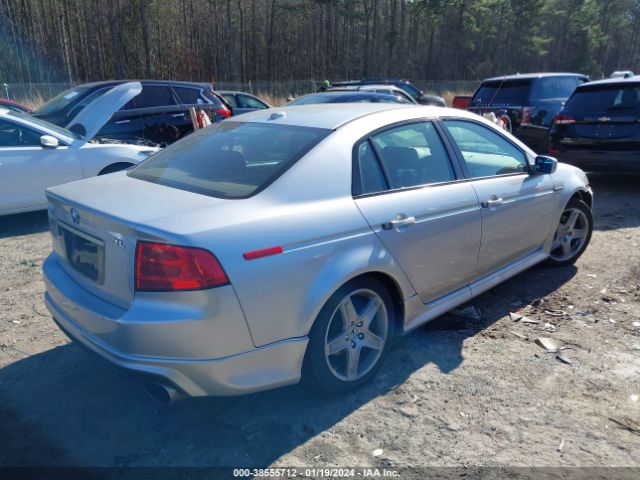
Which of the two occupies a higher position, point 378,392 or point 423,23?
point 423,23

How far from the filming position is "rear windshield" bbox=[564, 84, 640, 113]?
24.9ft

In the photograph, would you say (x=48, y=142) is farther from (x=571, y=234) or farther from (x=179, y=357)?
(x=571, y=234)

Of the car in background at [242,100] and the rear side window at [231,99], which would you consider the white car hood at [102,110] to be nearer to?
the car in background at [242,100]

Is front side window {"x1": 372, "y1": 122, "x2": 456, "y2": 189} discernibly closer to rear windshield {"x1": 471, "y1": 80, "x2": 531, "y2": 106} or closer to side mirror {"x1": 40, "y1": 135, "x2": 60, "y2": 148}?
side mirror {"x1": 40, "y1": 135, "x2": 60, "y2": 148}

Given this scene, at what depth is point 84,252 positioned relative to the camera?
282 centimetres

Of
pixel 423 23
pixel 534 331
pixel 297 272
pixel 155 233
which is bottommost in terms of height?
pixel 534 331

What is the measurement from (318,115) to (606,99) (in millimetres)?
6242

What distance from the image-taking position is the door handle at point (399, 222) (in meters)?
3.03

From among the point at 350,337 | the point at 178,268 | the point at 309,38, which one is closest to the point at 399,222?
the point at 350,337

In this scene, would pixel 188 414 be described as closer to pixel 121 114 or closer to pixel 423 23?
pixel 121 114

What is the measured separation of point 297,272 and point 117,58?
86.5ft

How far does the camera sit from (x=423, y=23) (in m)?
46.2

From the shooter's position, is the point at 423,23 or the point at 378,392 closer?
the point at 378,392

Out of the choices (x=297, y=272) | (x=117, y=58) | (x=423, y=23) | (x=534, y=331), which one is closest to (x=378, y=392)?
(x=297, y=272)
